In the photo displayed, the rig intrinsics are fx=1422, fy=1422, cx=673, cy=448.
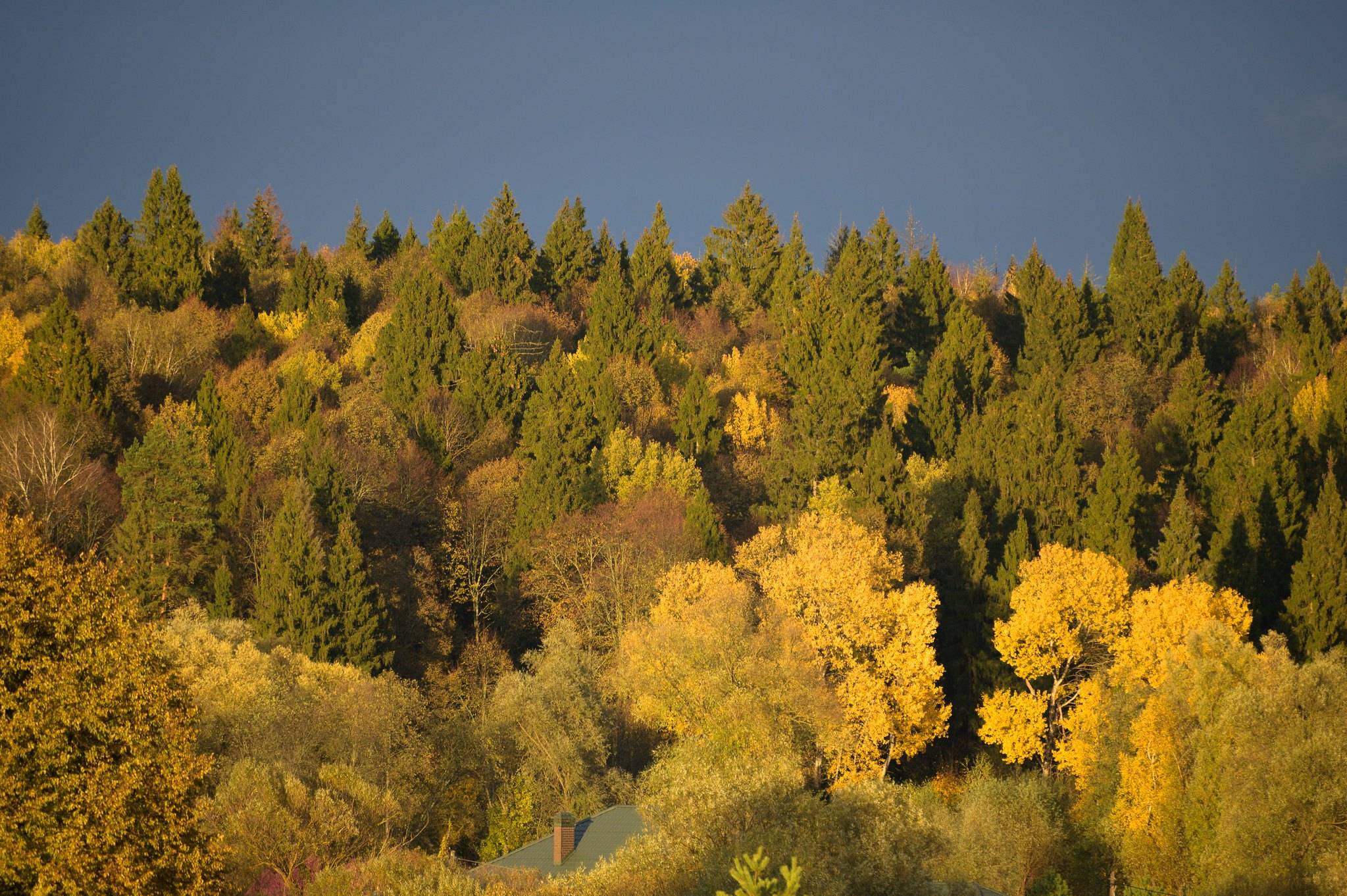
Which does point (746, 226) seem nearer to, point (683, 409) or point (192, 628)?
point (683, 409)

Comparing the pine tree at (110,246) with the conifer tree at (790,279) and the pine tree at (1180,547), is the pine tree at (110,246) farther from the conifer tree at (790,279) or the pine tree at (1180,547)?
the pine tree at (1180,547)

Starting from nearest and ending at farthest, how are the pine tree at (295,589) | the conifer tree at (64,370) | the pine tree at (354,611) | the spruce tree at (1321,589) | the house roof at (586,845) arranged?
the house roof at (586,845), the pine tree at (295,589), the spruce tree at (1321,589), the pine tree at (354,611), the conifer tree at (64,370)

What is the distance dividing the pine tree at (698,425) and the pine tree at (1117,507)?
18.8m

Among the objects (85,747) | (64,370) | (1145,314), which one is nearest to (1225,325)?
(1145,314)

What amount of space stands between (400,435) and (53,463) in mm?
16056

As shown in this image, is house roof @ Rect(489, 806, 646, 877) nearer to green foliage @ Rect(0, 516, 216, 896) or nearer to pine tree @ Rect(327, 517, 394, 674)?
pine tree @ Rect(327, 517, 394, 674)

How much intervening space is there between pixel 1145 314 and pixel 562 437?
3421cm

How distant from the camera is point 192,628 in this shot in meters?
44.5

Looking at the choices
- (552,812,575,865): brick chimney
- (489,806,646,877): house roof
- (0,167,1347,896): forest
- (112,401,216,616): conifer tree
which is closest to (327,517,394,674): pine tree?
(0,167,1347,896): forest

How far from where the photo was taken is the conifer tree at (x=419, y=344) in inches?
2761

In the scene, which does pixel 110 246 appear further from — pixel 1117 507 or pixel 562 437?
pixel 1117 507

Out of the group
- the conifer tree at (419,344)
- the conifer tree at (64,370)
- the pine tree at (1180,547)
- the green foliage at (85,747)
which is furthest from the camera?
the conifer tree at (419,344)

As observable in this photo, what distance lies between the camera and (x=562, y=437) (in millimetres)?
63531

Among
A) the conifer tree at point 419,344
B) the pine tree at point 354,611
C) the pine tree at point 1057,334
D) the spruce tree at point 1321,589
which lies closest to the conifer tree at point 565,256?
the conifer tree at point 419,344
